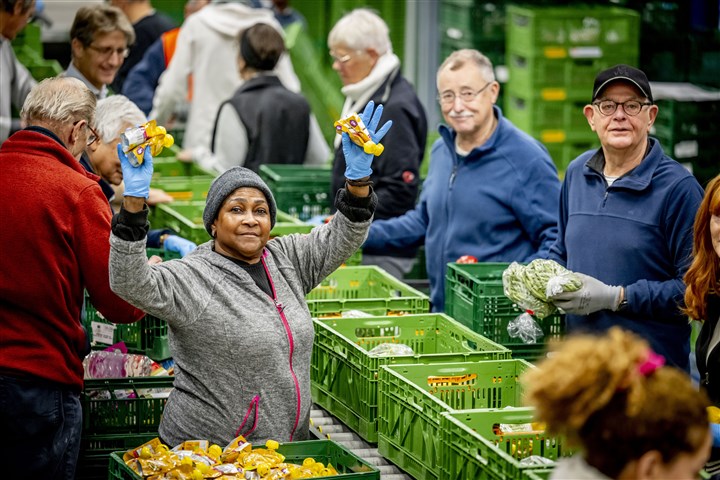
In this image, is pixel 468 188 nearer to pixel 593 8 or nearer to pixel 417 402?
pixel 417 402

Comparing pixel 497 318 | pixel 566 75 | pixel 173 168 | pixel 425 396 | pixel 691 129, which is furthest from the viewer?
pixel 566 75

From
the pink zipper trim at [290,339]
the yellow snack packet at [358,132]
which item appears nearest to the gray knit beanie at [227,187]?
the pink zipper trim at [290,339]

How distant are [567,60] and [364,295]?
187 inches

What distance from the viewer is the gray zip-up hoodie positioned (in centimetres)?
429

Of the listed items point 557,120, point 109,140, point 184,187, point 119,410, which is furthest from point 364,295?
point 557,120

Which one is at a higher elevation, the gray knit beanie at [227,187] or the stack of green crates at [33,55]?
the stack of green crates at [33,55]

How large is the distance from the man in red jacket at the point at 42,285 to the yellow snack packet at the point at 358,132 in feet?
3.02

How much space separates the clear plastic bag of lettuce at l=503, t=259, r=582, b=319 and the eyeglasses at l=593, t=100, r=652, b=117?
66 cm

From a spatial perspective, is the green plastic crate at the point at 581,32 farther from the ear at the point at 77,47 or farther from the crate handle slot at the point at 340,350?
the crate handle slot at the point at 340,350

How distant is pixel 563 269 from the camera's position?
16.6ft

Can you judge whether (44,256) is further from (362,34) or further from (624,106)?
(362,34)

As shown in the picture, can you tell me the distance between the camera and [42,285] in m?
4.30

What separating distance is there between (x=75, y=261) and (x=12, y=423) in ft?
1.99

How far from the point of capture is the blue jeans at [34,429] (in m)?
4.29
